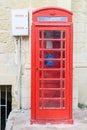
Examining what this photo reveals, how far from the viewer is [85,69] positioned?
7.03m

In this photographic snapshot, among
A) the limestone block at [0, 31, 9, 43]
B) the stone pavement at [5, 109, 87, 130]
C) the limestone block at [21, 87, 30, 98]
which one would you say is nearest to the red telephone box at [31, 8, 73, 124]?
the stone pavement at [5, 109, 87, 130]

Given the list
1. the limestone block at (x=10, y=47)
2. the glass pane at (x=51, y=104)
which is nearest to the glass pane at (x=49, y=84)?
the glass pane at (x=51, y=104)

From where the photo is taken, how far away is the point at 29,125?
5.66 metres

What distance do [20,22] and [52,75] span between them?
1.43 m

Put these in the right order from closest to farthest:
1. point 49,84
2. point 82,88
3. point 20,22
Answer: point 49,84, point 20,22, point 82,88

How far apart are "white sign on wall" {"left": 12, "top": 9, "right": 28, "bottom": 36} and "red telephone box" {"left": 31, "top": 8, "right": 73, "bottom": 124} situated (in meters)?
1.12

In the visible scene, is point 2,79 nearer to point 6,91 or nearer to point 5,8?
point 6,91

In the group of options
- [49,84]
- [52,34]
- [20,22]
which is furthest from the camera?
[20,22]

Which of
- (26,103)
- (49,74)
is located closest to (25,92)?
(26,103)

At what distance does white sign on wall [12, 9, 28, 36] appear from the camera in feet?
21.9

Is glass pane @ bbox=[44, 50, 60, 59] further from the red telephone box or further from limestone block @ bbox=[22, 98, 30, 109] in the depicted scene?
limestone block @ bbox=[22, 98, 30, 109]

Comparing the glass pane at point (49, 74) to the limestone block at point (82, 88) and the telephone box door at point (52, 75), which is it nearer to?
the telephone box door at point (52, 75)

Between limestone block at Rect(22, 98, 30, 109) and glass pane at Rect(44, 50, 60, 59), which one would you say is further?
limestone block at Rect(22, 98, 30, 109)

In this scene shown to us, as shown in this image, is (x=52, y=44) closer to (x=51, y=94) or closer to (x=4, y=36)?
(x=51, y=94)
